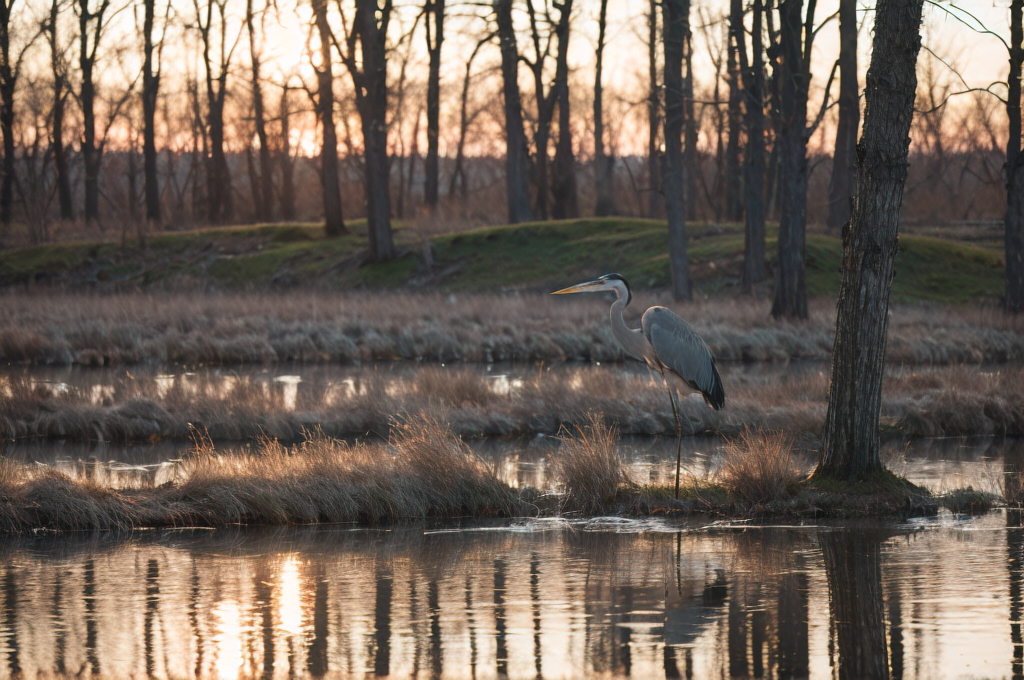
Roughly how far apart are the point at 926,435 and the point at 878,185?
5.51 m

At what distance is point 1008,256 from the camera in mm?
21906

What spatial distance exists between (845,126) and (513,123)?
1028 centimetres

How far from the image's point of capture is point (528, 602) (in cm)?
659

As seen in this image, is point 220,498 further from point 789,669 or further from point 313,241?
point 313,241

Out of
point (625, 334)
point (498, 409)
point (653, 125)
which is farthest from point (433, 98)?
point (625, 334)

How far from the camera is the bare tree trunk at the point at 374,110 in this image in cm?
3016

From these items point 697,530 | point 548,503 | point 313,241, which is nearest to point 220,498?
point 548,503

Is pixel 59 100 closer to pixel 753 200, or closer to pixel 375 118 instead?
pixel 375 118

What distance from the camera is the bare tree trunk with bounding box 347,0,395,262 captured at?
30156 mm

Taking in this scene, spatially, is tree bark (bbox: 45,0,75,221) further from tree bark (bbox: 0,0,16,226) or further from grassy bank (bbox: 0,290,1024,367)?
grassy bank (bbox: 0,290,1024,367)

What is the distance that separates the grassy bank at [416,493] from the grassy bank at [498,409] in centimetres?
293

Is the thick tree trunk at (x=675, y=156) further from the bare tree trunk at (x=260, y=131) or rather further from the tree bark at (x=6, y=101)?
the tree bark at (x=6, y=101)

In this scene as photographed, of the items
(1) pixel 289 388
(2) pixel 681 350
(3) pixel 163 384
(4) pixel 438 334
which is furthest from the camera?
(4) pixel 438 334

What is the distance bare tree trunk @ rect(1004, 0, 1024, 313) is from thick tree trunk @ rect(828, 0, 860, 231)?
2814 mm
